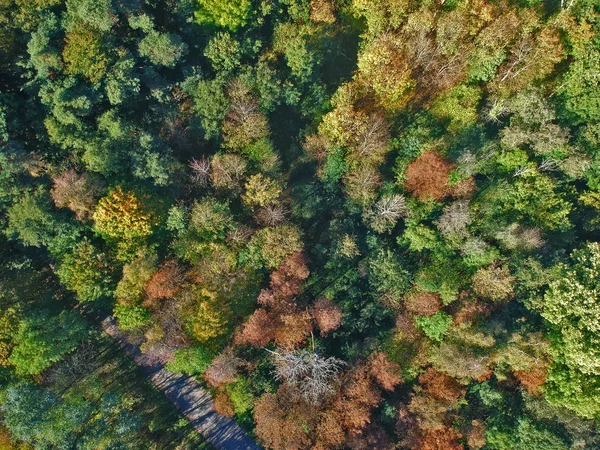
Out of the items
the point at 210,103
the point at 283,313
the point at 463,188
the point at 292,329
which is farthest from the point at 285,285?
the point at 463,188

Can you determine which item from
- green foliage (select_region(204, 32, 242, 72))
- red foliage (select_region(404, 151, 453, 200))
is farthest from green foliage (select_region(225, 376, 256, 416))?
green foliage (select_region(204, 32, 242, 72))

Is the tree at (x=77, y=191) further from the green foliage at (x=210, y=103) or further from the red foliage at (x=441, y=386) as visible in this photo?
the red foliage at (x=441, y=386)

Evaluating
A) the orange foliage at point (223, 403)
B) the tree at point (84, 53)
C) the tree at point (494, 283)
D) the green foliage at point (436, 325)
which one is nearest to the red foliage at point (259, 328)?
the orange foliage at point (223, 403)

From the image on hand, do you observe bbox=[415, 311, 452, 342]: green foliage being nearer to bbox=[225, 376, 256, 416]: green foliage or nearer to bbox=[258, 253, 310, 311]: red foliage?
bbox=[258, 253, 310, 311]: red foliage

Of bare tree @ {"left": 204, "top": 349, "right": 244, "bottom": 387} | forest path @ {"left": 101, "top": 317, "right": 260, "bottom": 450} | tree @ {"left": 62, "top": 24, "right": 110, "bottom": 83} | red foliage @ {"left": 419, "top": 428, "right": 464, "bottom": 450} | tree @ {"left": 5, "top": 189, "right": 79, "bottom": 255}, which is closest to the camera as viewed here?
tree @ {"left": 5, "top": 189, "right": 79, "bottom": 255}

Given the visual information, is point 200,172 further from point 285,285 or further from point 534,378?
Result: point 534,378
